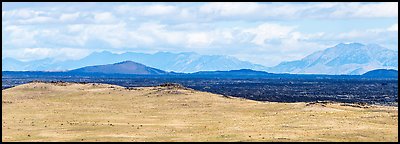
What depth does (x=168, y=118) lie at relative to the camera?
2290 inches

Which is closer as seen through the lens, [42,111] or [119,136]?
[119,136]

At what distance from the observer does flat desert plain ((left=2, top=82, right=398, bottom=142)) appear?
146ft

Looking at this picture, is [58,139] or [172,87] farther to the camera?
[172,87]

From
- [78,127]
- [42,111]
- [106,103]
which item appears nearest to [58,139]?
[78,127]

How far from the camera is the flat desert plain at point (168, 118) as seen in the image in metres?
44.5

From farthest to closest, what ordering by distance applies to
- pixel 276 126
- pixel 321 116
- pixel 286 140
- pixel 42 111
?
pixel 42 111 < pixel 321 116 < pixel 276 126 < pixel 286 140

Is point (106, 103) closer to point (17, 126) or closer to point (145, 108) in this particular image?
point (145, 108)

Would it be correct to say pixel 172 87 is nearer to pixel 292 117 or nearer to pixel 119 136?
pixel 292 117

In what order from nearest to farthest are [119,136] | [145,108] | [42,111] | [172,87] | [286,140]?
[286,140]
[119,136]
[42,111]
[145,108]
[172,87]

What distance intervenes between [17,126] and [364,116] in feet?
79.4

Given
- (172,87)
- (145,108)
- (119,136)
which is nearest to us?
(119,136)

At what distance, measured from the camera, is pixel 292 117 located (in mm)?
56281

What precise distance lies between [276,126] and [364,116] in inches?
375

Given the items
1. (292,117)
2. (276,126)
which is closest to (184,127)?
(276,126)
